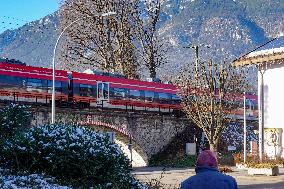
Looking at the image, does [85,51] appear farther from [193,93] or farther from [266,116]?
[266,116]

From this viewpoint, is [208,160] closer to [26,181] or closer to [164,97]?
[26,181]

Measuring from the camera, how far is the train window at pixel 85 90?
41688mm

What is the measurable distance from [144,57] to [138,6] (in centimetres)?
521

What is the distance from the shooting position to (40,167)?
14.3m

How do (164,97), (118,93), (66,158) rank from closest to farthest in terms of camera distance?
(66,158) < (118,93) < (164,97)

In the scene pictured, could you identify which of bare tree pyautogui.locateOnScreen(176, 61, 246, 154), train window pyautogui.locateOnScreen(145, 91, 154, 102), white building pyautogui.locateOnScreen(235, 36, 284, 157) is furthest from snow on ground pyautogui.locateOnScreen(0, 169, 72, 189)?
train window pyautogui.locateOnScreen(145, 91, 154, 102)

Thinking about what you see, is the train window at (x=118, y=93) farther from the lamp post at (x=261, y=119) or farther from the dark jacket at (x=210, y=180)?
the dark jacket at (x=210, y=180)

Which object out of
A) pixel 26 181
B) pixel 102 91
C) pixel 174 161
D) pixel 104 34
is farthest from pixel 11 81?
pixel 26 181

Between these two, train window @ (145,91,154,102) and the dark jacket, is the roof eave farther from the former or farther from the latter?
the dark jacket

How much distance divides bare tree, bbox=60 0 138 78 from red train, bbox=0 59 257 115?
5.15 m

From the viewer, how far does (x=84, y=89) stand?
41.9 meters

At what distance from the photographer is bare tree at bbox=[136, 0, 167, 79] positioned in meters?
51.0

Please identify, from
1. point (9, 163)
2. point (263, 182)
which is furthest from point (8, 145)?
point (263, 182)

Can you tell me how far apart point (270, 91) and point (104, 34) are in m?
23.4
